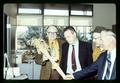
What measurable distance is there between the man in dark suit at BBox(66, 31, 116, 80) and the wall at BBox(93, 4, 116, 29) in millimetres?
121

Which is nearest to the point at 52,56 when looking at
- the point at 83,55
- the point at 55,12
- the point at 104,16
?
the point at 83,55

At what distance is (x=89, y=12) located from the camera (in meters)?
3.48

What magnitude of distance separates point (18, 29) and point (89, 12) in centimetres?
89

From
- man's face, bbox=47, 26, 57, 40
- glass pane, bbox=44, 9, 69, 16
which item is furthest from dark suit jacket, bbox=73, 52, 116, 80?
glass pane, bbox=44, 9, 69, 16

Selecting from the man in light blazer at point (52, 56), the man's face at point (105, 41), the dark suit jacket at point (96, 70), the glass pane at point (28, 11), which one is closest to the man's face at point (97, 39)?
the man's face at point (105, 41)

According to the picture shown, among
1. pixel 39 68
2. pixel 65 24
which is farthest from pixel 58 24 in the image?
pixel 39 68

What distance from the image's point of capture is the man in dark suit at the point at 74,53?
3.47m

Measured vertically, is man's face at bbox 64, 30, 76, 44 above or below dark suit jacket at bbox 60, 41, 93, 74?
above

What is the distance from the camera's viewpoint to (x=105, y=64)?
139 inches

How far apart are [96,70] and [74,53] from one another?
1.14ft

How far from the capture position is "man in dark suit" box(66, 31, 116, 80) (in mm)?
3486

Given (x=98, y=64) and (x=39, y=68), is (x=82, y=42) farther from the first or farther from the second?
(x=39, y=68)

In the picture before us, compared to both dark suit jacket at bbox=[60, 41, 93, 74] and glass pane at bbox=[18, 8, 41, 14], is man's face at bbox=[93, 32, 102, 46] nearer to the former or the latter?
dark suit jacket at bbox=[60, 41, 93, 74]

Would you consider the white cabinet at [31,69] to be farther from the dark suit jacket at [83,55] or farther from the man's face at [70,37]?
the man's face at [70,37]
